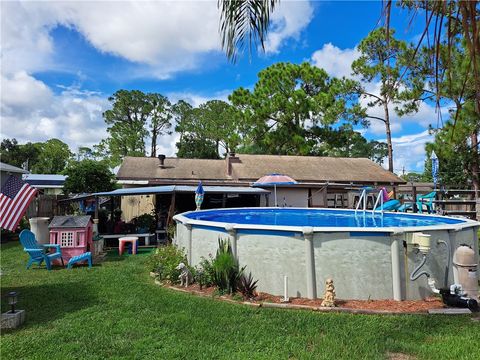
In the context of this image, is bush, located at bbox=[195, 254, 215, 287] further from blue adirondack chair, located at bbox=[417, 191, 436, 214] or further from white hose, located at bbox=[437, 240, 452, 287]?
blue adirondack chair, located at bbox=[417, 191, 436, 214]

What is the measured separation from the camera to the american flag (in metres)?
7.34

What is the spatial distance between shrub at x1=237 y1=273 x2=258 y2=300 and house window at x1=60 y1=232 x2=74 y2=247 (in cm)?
726

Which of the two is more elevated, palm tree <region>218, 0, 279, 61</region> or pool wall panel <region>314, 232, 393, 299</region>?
palm tree <region>218, 0, 279, 61</region>

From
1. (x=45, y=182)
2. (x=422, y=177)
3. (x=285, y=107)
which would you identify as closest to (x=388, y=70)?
(x=285, y=107)

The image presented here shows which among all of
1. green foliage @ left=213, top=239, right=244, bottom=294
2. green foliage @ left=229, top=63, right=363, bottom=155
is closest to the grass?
green foliage @ left=213, top=239, right=244, bottom=294

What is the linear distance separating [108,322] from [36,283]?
4.44m

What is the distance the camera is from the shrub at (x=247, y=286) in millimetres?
7732

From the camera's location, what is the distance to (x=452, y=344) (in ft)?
17.2

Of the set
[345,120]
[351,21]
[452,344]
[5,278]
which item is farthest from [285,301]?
[345,120]

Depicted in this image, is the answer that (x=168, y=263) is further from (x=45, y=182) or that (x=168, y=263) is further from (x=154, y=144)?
(x=154, y=144)

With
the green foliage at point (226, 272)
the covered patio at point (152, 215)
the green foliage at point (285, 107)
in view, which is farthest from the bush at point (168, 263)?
the green foliage at point (285, 107)

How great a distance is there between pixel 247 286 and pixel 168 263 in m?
2.80

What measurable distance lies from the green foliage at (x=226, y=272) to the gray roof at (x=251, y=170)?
57.7ft

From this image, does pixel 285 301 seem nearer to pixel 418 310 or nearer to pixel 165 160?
pixel 418 310
